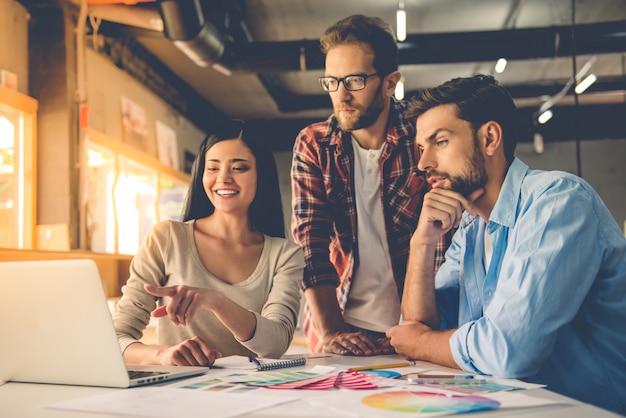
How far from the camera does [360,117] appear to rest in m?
2.14

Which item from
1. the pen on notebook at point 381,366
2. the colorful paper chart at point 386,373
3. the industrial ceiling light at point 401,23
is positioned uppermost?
the industrial ceiling light at point 401,23

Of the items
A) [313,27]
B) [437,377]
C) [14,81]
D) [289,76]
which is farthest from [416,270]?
[289,76]

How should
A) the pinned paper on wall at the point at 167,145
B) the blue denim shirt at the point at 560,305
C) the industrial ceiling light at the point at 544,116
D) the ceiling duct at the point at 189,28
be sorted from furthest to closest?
the industrial ceiling light at the point at 544,116, the pinned paper on wall at the point at 167,145, the ceiling duct at the point at 189,28, the blue denim shirt at the point at 560,305

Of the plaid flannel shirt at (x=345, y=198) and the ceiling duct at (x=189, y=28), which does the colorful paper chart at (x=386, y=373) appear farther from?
the ceiling duct at (x=189, y=28)

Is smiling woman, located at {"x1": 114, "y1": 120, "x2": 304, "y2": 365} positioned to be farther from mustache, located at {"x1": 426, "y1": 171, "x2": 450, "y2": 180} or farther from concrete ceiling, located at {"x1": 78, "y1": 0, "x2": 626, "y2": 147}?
concrete ceiling, located at {"x1": 78, "y1": 0, "x2": 626, "y2": 147}

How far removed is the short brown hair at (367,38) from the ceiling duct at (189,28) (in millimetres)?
2465

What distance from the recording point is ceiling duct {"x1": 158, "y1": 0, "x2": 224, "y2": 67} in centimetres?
432

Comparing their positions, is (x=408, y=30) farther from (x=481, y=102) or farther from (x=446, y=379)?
(x=446, y=379)

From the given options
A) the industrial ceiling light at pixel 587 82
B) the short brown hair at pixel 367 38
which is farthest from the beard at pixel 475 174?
the industrial ceiling light at pixel 587 82

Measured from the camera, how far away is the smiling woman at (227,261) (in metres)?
1.68

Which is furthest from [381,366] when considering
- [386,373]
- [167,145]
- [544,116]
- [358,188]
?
[544,116]

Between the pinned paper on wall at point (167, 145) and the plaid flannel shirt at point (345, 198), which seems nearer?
the plaid flannel shirt at point (345, 198)

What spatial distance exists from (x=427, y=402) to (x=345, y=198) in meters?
1.36

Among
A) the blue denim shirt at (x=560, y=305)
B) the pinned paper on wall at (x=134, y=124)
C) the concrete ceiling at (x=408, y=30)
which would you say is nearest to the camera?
the blue denim shirt at (x=560, y=305)
